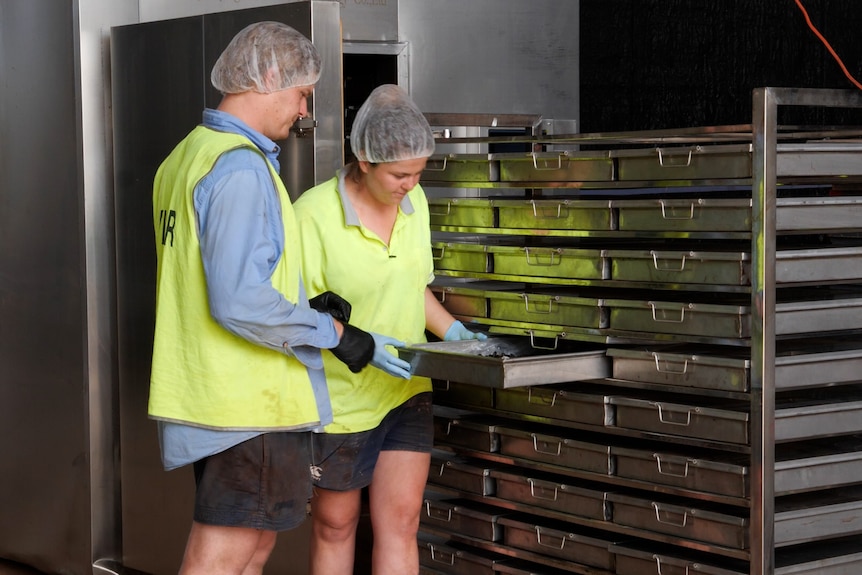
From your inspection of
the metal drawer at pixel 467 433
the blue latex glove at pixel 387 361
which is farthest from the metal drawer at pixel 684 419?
the blue latex glove at pixel 387 361

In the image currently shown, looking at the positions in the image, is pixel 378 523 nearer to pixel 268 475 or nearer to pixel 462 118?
pixel 268 475

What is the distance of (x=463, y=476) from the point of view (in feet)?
11.0

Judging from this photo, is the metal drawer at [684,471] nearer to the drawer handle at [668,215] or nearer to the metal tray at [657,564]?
the metal tray at [657,564]

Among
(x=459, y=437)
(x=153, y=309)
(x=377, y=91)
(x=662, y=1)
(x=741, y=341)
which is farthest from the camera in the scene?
(x=662, y=1)

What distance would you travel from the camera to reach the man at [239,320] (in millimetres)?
2416

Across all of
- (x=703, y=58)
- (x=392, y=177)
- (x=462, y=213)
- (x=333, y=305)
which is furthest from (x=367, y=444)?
(x=703, y=58)

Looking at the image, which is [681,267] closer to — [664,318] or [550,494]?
[664,318]

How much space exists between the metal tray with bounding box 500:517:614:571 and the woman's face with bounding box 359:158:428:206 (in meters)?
0.95

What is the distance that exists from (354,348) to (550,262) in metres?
0.63

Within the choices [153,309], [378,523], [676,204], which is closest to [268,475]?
[378,523]

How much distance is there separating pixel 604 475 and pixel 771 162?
34.3 inches

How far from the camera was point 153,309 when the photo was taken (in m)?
3.99

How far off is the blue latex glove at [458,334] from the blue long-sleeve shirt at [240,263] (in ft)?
2.17

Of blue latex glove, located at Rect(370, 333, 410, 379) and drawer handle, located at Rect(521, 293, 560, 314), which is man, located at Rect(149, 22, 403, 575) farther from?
drawer handle, located at Rect(521, 293, 560, 314)
